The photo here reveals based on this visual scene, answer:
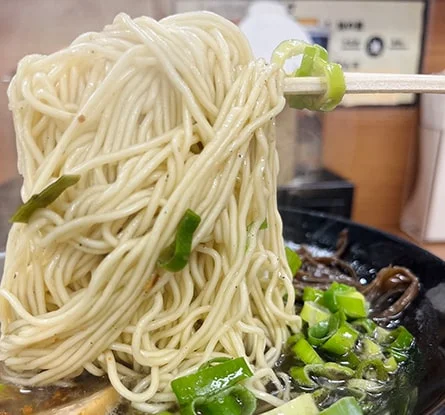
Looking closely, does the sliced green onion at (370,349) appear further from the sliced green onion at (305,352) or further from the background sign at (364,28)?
the background sign at (364,28)

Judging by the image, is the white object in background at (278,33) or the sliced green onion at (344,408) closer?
the sliced green onion at (344,408)

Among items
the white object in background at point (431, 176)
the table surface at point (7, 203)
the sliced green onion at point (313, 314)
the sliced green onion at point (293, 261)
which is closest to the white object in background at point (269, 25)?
the white object in background at point (431, 176)

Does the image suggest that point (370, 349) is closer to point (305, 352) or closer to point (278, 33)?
point (305, 352)

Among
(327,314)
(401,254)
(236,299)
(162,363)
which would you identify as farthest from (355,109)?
(162,363)

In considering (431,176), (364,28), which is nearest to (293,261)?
(431,176)

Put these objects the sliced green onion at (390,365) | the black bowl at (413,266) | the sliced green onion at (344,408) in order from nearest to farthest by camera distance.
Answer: the sliced green onion at (344,408) → the black bowl at (413,266) → the sliced green onion at (390,365)
